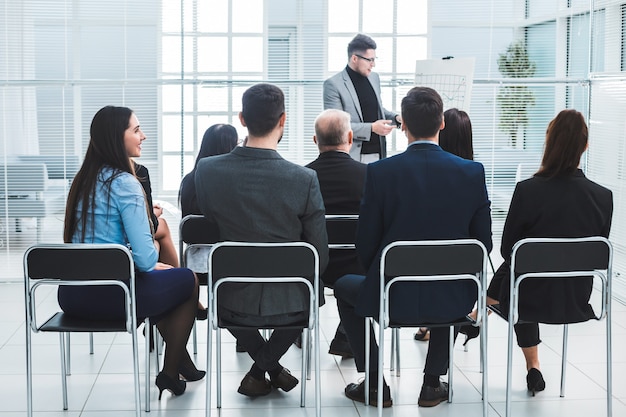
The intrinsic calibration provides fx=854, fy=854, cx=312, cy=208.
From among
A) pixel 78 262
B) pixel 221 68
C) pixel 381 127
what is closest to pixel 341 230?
pixel 78 262

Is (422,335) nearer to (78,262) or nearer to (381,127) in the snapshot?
(381,127)

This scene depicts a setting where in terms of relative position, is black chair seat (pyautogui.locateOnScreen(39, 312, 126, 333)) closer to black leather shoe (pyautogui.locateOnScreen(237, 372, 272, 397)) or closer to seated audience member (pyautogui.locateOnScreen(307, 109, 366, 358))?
black leather shoe (pyautogui.locateOnScreen(237, 372, 272, 397))

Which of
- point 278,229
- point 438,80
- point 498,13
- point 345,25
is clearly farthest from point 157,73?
point 278,229

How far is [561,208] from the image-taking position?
3.46 meters

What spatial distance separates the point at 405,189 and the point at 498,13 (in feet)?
11.4

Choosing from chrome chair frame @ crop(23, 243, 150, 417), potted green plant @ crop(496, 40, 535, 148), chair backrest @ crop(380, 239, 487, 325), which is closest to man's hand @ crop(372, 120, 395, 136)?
potted green plant @ crop(496, 40, 535, 148)

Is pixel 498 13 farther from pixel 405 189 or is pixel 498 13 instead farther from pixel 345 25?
pixel 405 189

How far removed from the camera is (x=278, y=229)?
10.8ft

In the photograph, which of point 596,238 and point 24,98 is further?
point 24,98

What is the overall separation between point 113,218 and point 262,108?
729 mm

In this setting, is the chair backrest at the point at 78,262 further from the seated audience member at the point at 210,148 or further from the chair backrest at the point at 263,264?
the seated audience member at the point at 210,148

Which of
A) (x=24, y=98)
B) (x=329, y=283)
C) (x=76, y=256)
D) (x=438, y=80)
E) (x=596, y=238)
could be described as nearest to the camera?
(x=76, y=256)

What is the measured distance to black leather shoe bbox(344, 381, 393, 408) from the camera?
144 inches

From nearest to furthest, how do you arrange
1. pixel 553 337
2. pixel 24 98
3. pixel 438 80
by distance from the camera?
pixel 553 337, pixel 438 80, pixel 24 98
